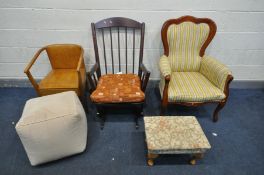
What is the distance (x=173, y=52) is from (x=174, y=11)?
0.42 metres

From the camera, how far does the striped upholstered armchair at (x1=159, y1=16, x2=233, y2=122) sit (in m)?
1.56

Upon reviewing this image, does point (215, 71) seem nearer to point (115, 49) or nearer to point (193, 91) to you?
point (193, 91)

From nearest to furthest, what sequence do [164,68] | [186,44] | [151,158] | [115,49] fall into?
[151,158] → [164,68] → [186,44] → [115,49]

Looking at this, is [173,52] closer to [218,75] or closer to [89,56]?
[218,75]

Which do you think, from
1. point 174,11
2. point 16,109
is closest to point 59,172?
point 16,109

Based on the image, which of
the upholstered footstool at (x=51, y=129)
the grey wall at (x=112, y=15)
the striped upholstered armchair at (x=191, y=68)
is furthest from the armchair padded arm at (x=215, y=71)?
the upholstered footstool at (x=51, y=129)

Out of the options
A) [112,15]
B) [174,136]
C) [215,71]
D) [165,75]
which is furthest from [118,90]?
[215,71]

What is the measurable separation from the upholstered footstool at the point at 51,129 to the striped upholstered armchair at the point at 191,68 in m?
0.79

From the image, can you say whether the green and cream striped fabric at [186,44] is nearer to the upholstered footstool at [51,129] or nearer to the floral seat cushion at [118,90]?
the floral seat cushion at [118,90]

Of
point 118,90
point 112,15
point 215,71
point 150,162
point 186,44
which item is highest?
point 112,15

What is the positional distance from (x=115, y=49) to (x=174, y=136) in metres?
1.21

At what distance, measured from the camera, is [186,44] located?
6.02ft

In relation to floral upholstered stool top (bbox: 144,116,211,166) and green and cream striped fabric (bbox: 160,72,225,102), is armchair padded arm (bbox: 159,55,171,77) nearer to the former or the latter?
green and cream striped fabric (bbox: 160,72,225,102)

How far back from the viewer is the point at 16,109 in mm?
1985
